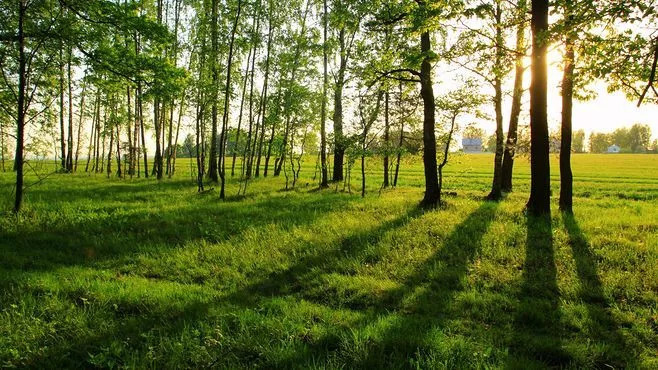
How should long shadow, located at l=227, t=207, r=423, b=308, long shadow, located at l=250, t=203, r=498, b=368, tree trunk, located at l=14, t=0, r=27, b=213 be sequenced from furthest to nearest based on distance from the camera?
tree trunk, located at l=14, t=0, r=27, b=213, long shadow, located at l=227, t=207, r=423, b=308, long shadow, located at l=250, t=203, r=498, b=368

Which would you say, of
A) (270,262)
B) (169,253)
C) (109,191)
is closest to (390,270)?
(270,262)

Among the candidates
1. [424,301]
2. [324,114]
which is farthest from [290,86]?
[424,301]

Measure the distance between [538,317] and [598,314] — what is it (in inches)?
34.0

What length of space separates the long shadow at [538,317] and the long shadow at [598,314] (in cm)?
38

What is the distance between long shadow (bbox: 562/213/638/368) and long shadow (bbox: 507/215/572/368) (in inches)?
14.9

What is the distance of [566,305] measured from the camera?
17.4 feet

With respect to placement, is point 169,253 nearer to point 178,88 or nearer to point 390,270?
point 390,270

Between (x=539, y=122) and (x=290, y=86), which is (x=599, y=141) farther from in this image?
(x=539, y=122)

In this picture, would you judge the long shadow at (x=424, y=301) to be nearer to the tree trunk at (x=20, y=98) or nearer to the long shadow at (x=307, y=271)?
the long shadow at (x=307, y=271)

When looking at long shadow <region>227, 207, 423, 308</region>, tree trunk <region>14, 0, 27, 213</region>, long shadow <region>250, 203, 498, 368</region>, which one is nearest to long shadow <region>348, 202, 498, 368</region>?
long shadow <region>250, 203, 498, 368</region>

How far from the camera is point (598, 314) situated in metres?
4.98

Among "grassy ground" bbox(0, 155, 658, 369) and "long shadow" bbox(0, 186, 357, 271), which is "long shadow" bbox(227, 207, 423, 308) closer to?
"grassy ground" bbox(0, 155, 658, 369)

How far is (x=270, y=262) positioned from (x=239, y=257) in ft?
2.62

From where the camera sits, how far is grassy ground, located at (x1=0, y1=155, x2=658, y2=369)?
406 centimetres
